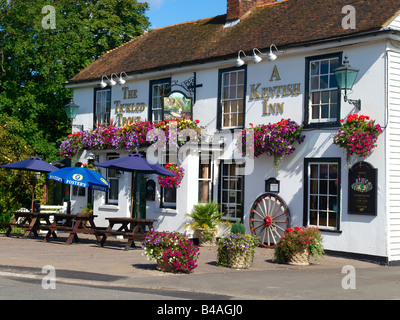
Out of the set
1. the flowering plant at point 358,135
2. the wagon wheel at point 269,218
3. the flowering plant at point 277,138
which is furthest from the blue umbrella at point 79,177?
the flowering plant at point 358,135

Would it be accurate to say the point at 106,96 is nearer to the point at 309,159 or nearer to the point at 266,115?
the point at 266,115

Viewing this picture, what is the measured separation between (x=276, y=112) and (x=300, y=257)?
5.17m

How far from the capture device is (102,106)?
23.6 metres

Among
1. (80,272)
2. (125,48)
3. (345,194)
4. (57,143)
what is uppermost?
(125,48)

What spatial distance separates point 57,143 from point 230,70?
1299 cm

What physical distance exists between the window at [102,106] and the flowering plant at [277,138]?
26.2ft

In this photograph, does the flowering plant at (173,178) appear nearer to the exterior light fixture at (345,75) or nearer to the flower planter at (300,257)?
the flower planter at (300,257)

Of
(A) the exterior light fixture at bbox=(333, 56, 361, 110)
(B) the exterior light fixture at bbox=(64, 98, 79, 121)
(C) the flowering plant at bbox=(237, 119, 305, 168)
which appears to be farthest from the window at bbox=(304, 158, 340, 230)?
(B) the exterior light fixture at bbox=(64, 98, 79, 121)

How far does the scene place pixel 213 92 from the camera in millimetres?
19234

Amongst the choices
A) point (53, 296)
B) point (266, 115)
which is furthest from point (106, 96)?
point (53, 296)

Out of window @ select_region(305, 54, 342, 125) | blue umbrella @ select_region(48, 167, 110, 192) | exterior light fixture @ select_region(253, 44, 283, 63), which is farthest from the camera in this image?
exterior light fixture @ select_region(253, 44, 283, 63)

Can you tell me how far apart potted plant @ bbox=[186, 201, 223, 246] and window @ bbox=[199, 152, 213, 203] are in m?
1.15

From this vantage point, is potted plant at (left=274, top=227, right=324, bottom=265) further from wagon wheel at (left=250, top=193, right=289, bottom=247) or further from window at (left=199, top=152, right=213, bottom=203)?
window at (left=199, top=152, right=213, bottom=203)

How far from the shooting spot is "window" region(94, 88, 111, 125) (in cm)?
2338
